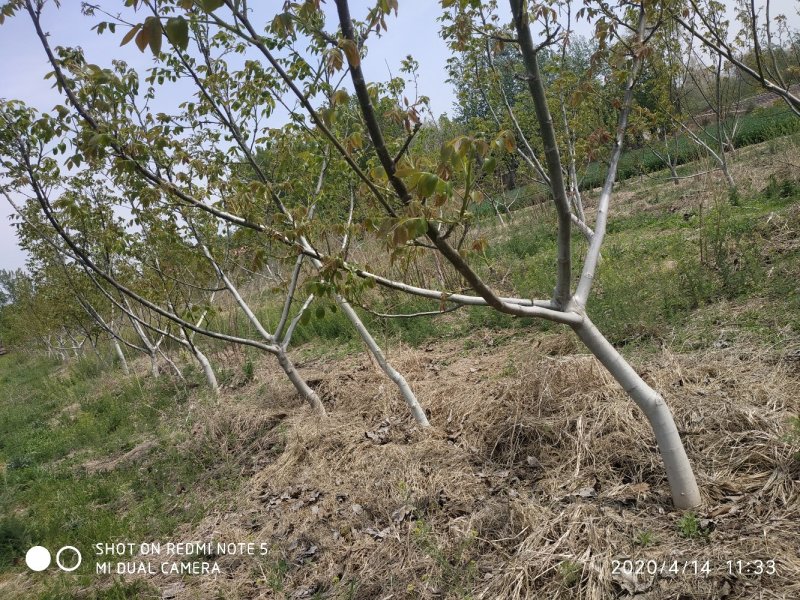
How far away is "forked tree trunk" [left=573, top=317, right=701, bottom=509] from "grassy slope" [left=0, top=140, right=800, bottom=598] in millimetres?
132

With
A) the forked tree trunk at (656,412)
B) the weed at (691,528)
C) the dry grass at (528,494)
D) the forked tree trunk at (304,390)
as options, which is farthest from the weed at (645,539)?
the forked tree trunk at (304,390)

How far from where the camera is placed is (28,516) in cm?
502

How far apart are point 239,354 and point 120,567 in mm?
4795

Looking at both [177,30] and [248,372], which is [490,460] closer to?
[177,30]

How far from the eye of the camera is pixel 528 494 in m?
3.06

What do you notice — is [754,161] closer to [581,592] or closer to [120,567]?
[581,592]

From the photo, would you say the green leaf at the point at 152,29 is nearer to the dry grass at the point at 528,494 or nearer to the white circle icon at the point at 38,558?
the dry grass at the point at 528,494

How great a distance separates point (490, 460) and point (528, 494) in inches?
20.1

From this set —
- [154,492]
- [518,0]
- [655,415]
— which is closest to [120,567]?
[154,492]

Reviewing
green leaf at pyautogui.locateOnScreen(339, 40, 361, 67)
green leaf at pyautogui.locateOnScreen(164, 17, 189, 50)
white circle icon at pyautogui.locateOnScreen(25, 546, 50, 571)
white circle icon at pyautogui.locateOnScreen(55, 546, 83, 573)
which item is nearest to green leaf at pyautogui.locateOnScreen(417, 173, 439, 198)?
green leaf at pyautogui.locateOnScreen(339, 40, 361, 67)

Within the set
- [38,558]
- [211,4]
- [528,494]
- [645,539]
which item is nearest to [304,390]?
[38,558]

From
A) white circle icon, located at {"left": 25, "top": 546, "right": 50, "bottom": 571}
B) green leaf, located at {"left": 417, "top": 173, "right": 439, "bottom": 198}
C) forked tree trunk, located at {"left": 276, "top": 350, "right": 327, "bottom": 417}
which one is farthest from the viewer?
forked tree trunk, located at {"left": 276, "top": 350, "right": 327, "bottom": 417}

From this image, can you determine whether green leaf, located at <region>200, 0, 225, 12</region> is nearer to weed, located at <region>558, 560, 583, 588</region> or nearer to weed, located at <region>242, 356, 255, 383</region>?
weed, located at <region>558, 560, 583, 588</region>

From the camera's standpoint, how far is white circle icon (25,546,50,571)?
3.95 metres
